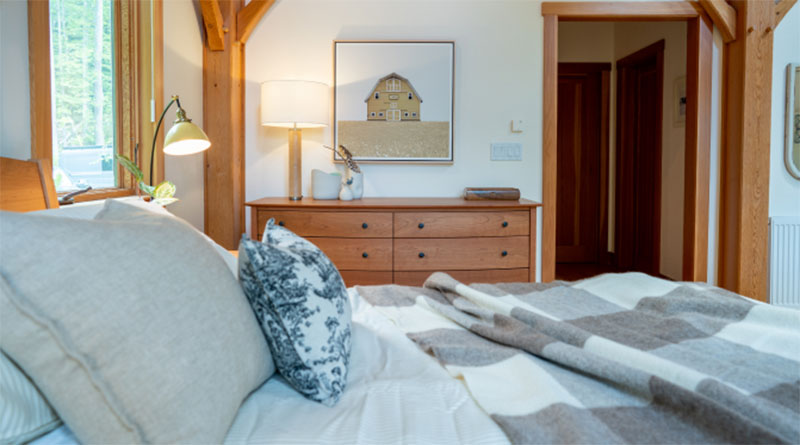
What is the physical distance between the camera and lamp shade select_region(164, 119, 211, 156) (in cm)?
206

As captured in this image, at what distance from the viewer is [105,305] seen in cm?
66

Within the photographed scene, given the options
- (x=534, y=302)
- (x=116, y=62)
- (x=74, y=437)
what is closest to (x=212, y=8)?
(x=116, y=62)

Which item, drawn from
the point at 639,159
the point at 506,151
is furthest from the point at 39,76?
the point at 639,159

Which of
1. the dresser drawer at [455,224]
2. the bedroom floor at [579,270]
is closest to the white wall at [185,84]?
the dresser drawer at [455,224]

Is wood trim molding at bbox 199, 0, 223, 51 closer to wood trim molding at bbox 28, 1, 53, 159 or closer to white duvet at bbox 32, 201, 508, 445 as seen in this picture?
wood trim molding at bbox 28, 1, 53, 159

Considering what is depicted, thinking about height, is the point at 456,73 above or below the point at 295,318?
above

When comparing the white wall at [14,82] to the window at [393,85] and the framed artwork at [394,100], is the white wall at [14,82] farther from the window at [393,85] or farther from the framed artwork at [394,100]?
the window at [393,85]

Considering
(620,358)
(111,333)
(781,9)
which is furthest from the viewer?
(781,9)

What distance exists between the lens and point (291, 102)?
3.01 meters

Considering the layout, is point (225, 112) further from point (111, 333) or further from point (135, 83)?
point (111, 333)

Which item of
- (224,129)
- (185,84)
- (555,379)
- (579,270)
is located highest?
(185,84)

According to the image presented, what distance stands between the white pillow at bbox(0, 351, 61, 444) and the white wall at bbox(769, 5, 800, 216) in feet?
12.8

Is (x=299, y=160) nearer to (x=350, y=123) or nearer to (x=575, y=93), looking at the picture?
(x=350, y=123)

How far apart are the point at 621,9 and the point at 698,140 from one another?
37.5 inches
